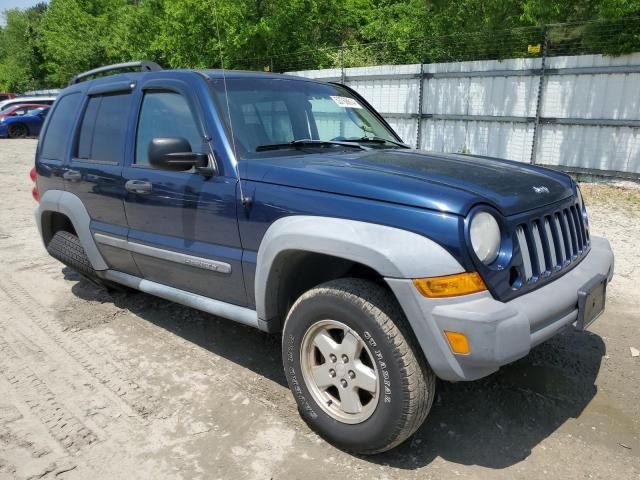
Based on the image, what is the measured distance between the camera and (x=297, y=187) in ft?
8.63

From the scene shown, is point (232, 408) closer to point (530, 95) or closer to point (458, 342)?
point (458, 342)

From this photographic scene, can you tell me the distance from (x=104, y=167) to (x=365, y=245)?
2.38m

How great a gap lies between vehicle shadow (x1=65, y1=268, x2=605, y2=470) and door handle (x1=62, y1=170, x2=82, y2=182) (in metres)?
1.24

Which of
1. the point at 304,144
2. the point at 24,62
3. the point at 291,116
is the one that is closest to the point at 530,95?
the point at 291,116

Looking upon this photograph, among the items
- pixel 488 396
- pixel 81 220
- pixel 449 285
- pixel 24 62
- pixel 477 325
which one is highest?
pixel 24 62

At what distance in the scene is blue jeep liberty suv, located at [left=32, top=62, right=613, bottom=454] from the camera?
86.7 inches

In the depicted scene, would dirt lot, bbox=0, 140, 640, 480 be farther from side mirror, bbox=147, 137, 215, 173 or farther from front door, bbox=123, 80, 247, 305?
side mirror, bbox=147, 137, 215, 173

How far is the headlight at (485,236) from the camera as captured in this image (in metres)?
2.21

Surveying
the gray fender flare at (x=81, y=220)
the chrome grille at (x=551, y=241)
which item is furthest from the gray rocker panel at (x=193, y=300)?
the chrome grille at (x=551, y=241)

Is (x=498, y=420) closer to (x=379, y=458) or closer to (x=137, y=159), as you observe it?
(x=379, y=458)

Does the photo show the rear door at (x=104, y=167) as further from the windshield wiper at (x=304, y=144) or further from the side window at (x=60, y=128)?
the windshield wiper at (x=304, y=144)

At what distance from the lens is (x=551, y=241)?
259cm

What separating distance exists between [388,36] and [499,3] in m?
7.40

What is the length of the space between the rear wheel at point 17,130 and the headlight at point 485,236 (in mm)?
24793
